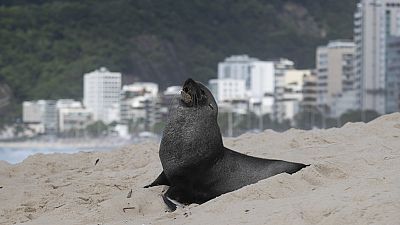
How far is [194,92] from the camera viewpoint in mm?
5094

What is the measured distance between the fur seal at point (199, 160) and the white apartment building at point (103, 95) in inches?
2610

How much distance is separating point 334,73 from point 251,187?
72349 millimetres

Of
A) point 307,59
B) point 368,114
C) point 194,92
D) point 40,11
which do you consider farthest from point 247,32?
point 194,92

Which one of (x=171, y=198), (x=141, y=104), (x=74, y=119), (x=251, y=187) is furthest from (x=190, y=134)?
(x=141, y=104)

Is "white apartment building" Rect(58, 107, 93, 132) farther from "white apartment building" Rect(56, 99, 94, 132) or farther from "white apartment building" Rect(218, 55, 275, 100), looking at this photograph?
"white apartment building" Rect(218, 55, 275, 100)

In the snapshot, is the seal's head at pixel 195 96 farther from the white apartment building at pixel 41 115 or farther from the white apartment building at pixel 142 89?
the white apartment building at pixel 142 89

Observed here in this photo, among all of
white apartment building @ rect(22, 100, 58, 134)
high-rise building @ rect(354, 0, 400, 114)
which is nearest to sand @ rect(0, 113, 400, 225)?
high-rise building @ rect(354, 0, 400, 114)

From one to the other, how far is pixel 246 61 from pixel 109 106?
16.2 metres

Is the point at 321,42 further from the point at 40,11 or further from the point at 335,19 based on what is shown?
the point at 40,11

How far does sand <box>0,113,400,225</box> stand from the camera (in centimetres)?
391

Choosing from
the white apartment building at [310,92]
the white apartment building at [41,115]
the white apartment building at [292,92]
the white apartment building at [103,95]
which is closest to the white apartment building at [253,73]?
the white apartment building at [292,92]

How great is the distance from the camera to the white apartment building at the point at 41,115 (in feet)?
224

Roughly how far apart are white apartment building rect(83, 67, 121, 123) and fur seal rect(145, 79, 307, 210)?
218 feet

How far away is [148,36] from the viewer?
83.0 meters
